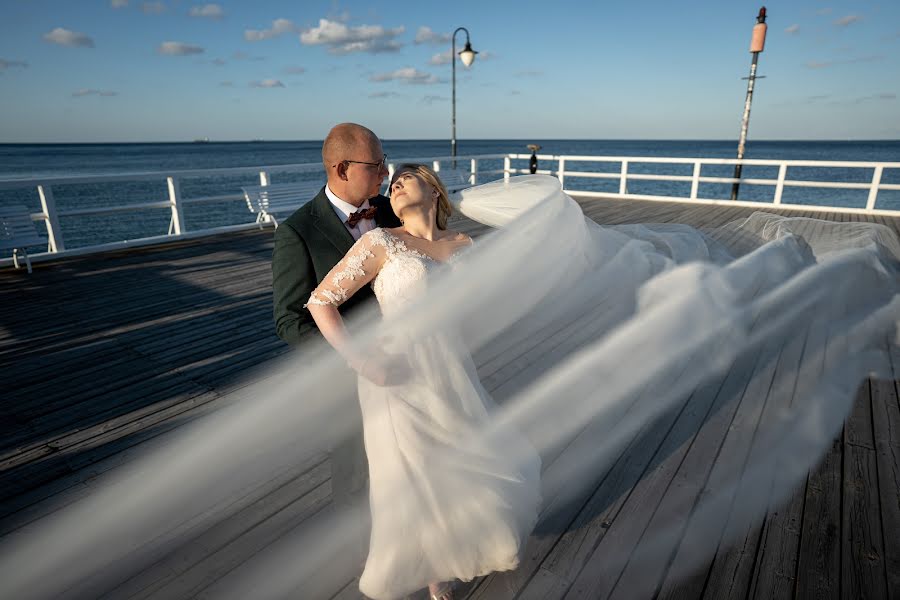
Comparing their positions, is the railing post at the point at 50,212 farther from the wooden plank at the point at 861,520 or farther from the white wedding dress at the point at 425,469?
the wooden plank at the point at 861,520

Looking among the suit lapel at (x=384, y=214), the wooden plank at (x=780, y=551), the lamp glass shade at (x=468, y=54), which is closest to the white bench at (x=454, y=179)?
the lamp glass shade at (x=468, y=54)

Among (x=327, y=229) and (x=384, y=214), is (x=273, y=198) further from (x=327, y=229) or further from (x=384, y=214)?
(x=327, y=229)

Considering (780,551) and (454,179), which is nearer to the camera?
(780,551)

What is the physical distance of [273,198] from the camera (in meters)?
10.4

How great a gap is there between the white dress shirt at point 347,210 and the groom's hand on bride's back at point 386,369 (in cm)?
54

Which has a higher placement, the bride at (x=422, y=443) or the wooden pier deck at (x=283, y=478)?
the bride at (x=422, y=443)

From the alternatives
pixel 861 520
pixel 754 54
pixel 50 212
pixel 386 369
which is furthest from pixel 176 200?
pixel 754 54

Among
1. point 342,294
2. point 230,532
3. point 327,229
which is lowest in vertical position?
point 230,532

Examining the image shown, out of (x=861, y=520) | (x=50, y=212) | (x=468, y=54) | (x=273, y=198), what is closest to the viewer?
(x=861, y=520)

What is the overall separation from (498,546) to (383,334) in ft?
3.43

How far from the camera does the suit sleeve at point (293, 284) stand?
1909 mm

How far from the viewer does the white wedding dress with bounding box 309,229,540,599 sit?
192cm

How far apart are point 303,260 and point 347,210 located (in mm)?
284

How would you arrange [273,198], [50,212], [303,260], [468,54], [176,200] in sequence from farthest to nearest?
[468,54], [273,198], [176,200], [50,212], [303,260]
